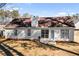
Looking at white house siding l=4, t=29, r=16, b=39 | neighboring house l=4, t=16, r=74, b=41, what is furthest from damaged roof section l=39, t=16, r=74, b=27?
white house siding l=4, t=29, r=16, b=39

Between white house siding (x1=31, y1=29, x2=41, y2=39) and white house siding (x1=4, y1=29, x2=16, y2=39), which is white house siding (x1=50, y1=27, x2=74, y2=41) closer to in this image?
white house siding (x1=31, y1=29, x2=41, y2=39)

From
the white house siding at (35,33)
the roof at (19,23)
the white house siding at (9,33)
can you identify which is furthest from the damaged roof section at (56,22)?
the white house siding at (9,33)

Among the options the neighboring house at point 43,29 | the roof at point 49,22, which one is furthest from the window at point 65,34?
the roof at point 49,22

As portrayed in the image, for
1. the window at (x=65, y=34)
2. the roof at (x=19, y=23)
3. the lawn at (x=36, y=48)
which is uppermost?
the roof at (x=19, y=23)

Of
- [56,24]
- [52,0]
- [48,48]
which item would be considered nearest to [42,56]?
[48,48]

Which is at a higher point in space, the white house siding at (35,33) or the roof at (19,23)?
the roof at (19,23)

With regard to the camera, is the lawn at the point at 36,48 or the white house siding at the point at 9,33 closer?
the lawn at the point at 36,48

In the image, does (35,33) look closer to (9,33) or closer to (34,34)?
(34,34)

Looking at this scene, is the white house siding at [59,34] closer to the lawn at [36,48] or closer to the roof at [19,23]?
the lawn at [36,48]

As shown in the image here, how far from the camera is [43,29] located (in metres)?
5.28

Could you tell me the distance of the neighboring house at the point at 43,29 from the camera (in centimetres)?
525

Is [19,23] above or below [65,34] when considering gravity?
above

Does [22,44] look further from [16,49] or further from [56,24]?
[56,24]

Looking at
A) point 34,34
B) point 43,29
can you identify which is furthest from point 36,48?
point 43,29
